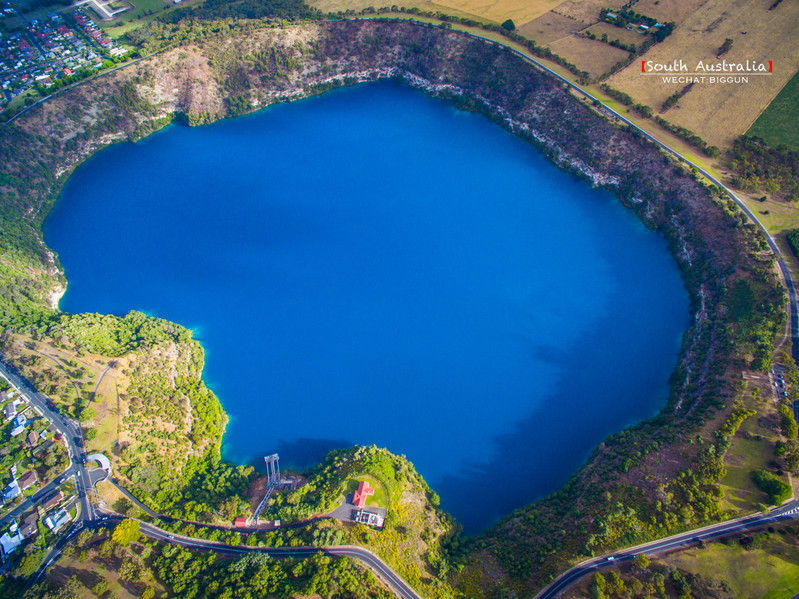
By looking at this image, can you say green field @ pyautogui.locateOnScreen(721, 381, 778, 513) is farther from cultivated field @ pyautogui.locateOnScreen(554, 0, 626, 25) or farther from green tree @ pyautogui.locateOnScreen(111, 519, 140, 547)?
cultivated field @ pyautogui.locateOnScreen(554, 0, 626, 25)

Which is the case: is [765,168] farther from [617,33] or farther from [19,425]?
[19,425]

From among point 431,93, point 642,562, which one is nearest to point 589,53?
point 431,93

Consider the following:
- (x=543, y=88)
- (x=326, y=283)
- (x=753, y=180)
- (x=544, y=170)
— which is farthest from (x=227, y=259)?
(x=753, y=180)

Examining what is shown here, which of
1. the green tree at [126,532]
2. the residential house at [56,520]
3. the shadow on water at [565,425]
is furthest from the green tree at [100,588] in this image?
the shadow on water at [565,425]

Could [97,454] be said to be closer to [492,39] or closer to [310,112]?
[310,112]

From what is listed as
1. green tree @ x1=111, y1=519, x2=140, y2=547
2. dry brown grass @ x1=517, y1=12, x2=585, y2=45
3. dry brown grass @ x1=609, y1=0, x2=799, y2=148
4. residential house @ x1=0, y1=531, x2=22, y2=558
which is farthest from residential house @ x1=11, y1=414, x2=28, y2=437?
dry brown grass @ x1=517, y1=12, x2=585, y2=45
